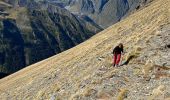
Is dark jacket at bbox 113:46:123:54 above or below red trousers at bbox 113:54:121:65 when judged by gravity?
above

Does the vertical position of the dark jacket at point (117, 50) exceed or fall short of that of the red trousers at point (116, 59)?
it exceeds it

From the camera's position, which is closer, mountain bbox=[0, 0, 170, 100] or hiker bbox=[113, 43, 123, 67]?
mountain bbox=[0, 0, 170, 100]

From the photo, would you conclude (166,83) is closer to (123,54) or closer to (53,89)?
(123,54)

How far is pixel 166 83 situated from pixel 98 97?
474 cm

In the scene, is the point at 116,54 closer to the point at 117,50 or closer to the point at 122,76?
the point at 117,50

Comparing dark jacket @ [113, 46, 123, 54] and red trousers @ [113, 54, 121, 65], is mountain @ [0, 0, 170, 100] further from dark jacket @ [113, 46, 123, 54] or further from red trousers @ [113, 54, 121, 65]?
dark jacket @ [113, 46, 123, 54]

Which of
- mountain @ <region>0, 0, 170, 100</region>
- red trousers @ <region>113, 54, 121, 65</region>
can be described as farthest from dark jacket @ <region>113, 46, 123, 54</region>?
mountain @ <region>0, 0, 170, 100</region>

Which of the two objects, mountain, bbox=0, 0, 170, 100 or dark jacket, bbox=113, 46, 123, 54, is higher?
dark jacket, bbox=113, 46, 123, 54

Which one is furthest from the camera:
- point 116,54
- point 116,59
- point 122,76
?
point 116,59

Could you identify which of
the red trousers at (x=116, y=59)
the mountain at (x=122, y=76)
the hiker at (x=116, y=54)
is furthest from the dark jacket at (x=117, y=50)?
the mountain at (x=122, y=76)

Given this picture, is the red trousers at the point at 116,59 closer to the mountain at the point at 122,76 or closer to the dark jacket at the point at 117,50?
the dark jacket at the point at 117,50

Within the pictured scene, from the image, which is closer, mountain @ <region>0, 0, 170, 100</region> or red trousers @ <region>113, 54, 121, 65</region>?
mountain @ <region>0, 0, 170, 100</region>

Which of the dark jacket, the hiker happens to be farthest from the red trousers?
the dark jacket

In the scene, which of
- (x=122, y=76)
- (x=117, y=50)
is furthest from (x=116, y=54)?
(x=122, y=76)
